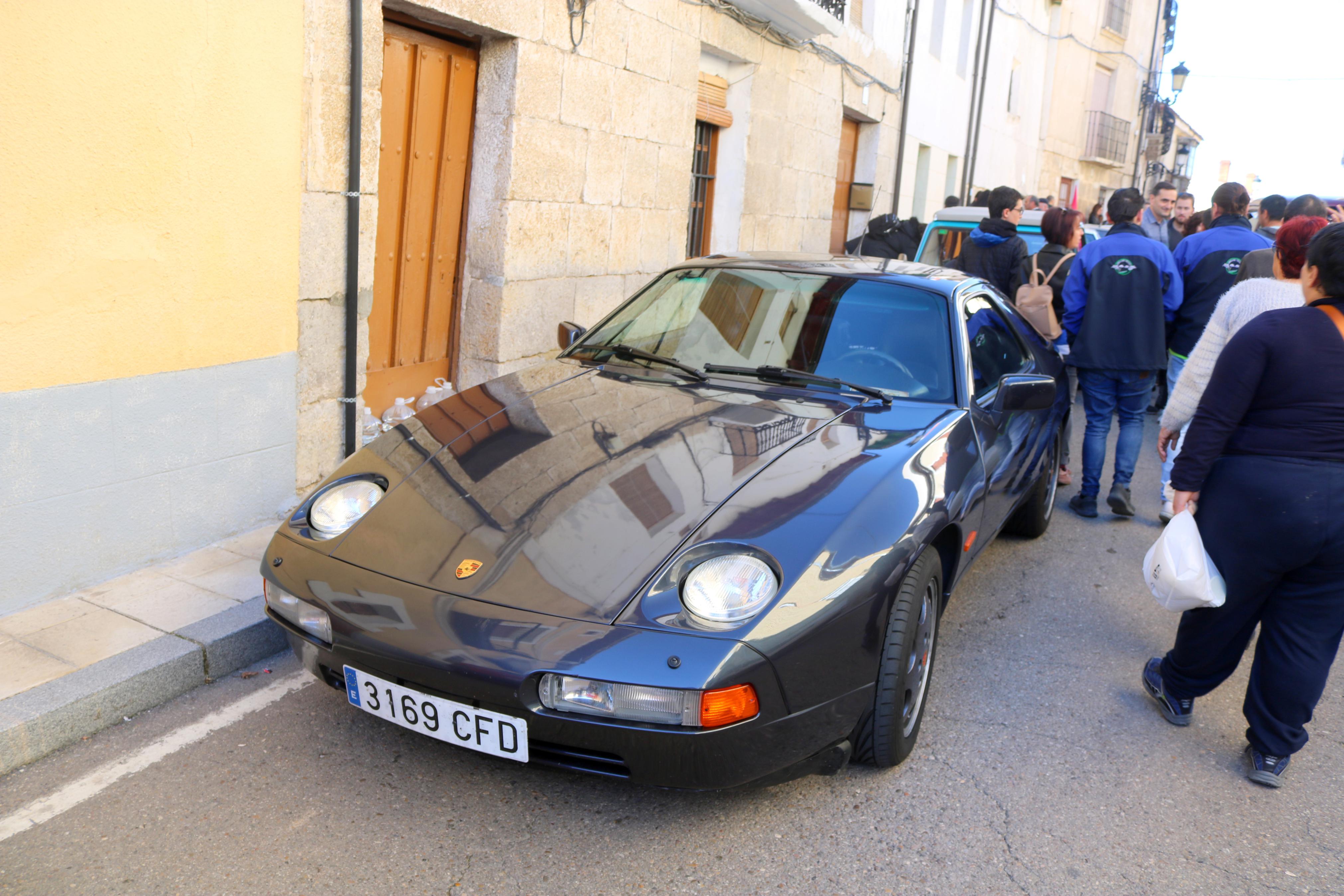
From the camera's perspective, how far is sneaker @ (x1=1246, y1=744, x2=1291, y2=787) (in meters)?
3.09

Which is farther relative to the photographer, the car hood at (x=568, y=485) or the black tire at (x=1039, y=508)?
the black tire at (x=1039, y=508)

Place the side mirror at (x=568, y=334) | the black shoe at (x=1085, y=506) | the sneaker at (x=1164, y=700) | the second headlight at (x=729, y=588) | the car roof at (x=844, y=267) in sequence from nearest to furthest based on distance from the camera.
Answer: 1. the second headlight at (x=729, y=588)
2. the sneaker at (x=1164, y=700)
3. the car roof at (x=844, y=267)
4. the side mirror at (x=568, y=334)
5. the black shoe at (x=1085, y=506)

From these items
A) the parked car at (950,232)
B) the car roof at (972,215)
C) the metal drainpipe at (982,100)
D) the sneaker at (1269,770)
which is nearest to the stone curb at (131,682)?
the sneaker at (1269,770)

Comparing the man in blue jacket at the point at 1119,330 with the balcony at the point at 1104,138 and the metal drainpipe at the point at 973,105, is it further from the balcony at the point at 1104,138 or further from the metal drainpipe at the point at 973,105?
the balcony at the point at 1104,138

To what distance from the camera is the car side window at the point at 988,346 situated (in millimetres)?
3898

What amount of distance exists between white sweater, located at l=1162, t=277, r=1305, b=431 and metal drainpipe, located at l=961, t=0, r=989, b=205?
41.7 feet

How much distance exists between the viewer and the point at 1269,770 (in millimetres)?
3105

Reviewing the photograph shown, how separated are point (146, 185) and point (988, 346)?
3.27m

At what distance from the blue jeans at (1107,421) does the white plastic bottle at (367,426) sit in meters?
3.81

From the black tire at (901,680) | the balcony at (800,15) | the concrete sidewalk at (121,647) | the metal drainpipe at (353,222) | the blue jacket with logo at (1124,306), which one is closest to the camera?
the black tire at (901,680)

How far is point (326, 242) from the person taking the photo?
15.6 feet

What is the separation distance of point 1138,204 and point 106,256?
509 centimetres

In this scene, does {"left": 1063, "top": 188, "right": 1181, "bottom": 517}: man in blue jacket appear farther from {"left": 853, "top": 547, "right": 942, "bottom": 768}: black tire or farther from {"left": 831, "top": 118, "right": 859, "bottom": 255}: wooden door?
{"left": 831, "top": 118, "right": 859, "bottom": 255}: wooden door

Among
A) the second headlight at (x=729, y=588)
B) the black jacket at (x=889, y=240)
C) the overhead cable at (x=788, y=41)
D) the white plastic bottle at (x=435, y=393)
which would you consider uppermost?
the overhead cable at (x=788, y=41)
